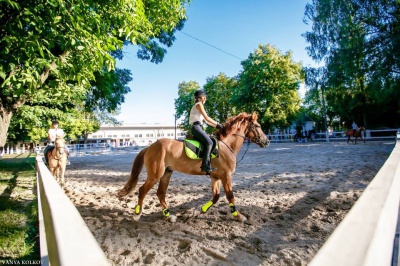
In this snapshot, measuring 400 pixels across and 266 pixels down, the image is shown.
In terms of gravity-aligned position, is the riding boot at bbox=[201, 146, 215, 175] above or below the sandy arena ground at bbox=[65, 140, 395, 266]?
above

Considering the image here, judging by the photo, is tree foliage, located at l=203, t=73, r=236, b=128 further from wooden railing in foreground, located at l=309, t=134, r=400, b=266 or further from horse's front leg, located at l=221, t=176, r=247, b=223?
wooden railing in foreground, located at l=309, t=134, r=400, b=266

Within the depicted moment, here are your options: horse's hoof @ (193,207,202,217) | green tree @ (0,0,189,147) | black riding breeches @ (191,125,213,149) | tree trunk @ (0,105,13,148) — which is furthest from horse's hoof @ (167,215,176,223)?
tree trunk @ (0,105,13,148)

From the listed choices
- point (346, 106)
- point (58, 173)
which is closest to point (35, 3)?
point (58, 173)

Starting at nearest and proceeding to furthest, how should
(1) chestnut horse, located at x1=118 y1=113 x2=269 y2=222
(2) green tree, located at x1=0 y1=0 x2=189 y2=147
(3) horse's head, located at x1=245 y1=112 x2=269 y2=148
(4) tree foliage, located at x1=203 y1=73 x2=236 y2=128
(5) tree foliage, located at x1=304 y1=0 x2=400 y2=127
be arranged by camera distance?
(2) green tree, located at x1=0 y1=0 x2=189 y2=147 < (1) chestnut horse, located at x1=118 y1=113 x2=269 y2=222 < (3) horse's head, located at x1=245 y1=112 x2=269 y2=148 < (5) tree foliage, located at x1=304 y1=0 x2=400 y2=127 < (4) tree foliage, located at x1=203 y1=73 x2=236 y2=128

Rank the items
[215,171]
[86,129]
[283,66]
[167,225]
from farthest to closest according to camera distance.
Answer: [86,129]
[283,66]
[215,171]
[167,225]

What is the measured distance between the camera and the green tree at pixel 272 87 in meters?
36.4

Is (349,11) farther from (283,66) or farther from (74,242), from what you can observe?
(74,242)

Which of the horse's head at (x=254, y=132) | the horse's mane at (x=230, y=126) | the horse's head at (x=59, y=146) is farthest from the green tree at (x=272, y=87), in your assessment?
the horse's mane at (x=230, y=126)

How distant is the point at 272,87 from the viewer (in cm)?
3684

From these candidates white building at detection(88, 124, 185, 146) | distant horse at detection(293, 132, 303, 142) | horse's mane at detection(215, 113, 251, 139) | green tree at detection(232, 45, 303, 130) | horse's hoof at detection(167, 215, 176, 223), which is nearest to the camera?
horse's hoof at detection(167, 215, 176, 223)

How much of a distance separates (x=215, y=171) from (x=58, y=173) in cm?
686

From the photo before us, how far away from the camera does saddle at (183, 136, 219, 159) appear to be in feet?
15.8

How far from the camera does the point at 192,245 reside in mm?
3475

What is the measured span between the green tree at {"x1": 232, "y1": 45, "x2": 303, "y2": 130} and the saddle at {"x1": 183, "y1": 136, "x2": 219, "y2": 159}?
3272cm
